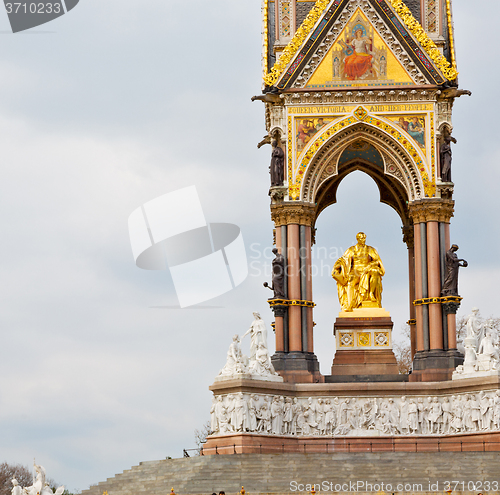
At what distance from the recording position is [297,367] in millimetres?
39656

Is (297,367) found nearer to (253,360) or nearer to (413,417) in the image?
(253,360)

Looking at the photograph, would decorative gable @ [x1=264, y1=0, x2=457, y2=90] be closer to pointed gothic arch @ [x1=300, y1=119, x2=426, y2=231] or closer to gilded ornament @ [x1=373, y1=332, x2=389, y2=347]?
pointed gothic arch @ [x1=300, y1=119, x2=426, y2=231]

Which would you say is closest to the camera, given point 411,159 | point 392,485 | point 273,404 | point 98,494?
point 392,485

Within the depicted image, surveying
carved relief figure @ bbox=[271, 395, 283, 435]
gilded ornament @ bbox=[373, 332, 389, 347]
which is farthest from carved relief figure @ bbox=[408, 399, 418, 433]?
carved relief figure @ bbox=[271, 395, 283, 435]

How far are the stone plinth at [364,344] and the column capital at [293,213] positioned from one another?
12.9 ft

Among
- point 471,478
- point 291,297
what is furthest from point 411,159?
point 471,478

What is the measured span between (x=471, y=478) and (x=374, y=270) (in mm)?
11799

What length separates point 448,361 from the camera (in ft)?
129

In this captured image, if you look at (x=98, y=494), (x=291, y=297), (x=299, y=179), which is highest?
(x=299, y=179)

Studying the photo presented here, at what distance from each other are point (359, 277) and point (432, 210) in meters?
4.12

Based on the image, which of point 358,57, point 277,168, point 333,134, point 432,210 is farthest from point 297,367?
point 358,57

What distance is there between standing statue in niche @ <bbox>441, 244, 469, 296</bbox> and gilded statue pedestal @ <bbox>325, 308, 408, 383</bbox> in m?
2.94

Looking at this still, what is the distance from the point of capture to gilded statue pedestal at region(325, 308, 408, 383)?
41.0 m

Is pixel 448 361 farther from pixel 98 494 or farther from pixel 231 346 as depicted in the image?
pixel 98 494
